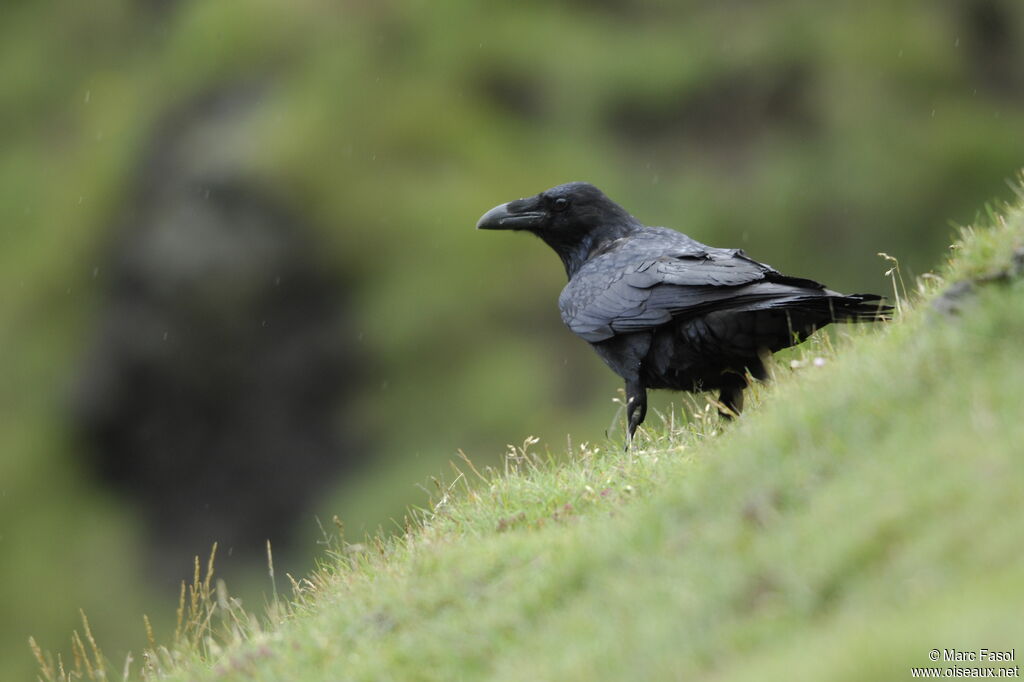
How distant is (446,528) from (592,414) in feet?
45.2

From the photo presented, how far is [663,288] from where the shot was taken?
8125 mm

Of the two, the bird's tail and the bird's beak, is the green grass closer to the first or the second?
the bird's tail

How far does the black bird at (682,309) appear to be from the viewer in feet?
24.5

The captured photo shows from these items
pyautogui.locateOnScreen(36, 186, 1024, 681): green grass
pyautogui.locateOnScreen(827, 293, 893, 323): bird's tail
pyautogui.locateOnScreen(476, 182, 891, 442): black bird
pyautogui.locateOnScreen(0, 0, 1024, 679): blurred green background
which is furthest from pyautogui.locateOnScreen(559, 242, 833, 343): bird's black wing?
pyautogui.locateOnScreen(0, 0, 1024, 679): blurred green background

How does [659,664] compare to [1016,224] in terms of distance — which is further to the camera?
[1016,224]

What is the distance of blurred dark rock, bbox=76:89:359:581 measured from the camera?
23.9 metres

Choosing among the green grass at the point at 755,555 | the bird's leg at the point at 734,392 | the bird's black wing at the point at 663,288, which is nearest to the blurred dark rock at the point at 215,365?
the bird's black wing at the point at 663,288

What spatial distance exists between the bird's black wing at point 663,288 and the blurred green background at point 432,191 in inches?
416

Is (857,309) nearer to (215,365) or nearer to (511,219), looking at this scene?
(511,219)

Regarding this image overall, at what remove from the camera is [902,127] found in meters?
24.2

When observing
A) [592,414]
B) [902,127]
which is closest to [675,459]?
[592,414]

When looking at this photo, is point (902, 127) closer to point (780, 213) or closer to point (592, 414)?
point (780, 213)

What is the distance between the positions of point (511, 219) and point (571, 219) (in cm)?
53

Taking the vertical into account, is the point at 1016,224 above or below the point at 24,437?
above
